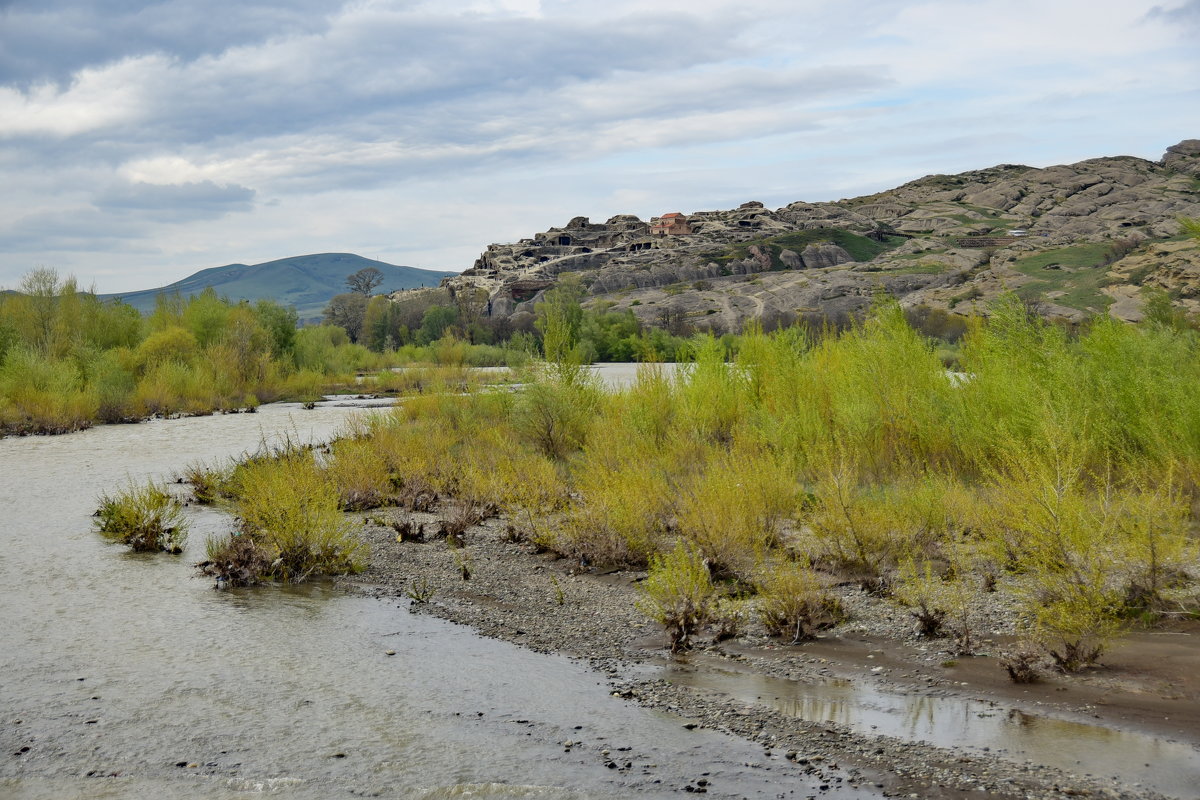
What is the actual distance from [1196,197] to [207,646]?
12656 cm

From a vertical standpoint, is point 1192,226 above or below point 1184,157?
below

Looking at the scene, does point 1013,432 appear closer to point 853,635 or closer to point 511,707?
point 853,635

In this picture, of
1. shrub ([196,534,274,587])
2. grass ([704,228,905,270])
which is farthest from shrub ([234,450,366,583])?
grass ([704,228,905,270])

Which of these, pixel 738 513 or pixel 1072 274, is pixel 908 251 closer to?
pixel 1072 274

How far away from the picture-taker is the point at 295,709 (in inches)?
264

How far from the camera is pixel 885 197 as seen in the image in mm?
158000

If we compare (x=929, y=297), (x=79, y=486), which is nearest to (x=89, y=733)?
(x=79, y=486)

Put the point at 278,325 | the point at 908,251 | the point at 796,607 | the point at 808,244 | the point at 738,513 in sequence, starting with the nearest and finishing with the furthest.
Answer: the point at 796,607
the point at 738,513
the point at 278,325
the point at 908,251
the point at 808,244

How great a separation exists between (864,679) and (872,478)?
656 centimetres

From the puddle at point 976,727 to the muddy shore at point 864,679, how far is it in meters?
0.02

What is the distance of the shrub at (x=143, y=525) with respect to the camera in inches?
476

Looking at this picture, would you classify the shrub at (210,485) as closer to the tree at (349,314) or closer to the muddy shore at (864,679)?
the muddy shore at (864,679)

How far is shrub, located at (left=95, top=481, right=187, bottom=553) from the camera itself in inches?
476

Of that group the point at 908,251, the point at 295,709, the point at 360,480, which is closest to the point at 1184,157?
the point at 908,251
